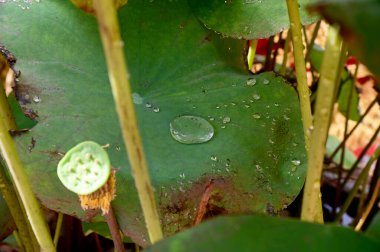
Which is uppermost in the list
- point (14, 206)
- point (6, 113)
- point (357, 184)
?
point (6, 113)

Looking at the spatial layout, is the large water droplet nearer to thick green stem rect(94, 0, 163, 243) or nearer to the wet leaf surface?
the wet leaf surface

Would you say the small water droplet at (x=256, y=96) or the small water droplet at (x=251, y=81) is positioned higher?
the small water droplet at (x=251, y=81)

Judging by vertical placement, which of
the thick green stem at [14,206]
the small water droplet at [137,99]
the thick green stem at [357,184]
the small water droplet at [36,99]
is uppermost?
the small water droplet at [36,99]

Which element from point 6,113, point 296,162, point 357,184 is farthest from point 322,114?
point 357,184

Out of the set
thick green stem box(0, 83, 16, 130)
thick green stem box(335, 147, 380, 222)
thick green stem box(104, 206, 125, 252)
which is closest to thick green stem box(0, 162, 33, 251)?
thick green stem box(0, 83, 16, 130)

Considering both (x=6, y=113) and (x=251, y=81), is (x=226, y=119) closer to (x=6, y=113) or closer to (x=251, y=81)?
(x=251, y=81)

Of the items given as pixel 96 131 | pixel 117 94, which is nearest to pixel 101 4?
pixel 117 94

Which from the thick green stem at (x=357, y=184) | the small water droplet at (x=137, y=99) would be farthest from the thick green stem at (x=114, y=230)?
the thick green stem at (x=357, y=184)

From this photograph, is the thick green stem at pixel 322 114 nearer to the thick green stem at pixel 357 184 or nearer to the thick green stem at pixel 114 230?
the thick green stem at pixel 114 230
